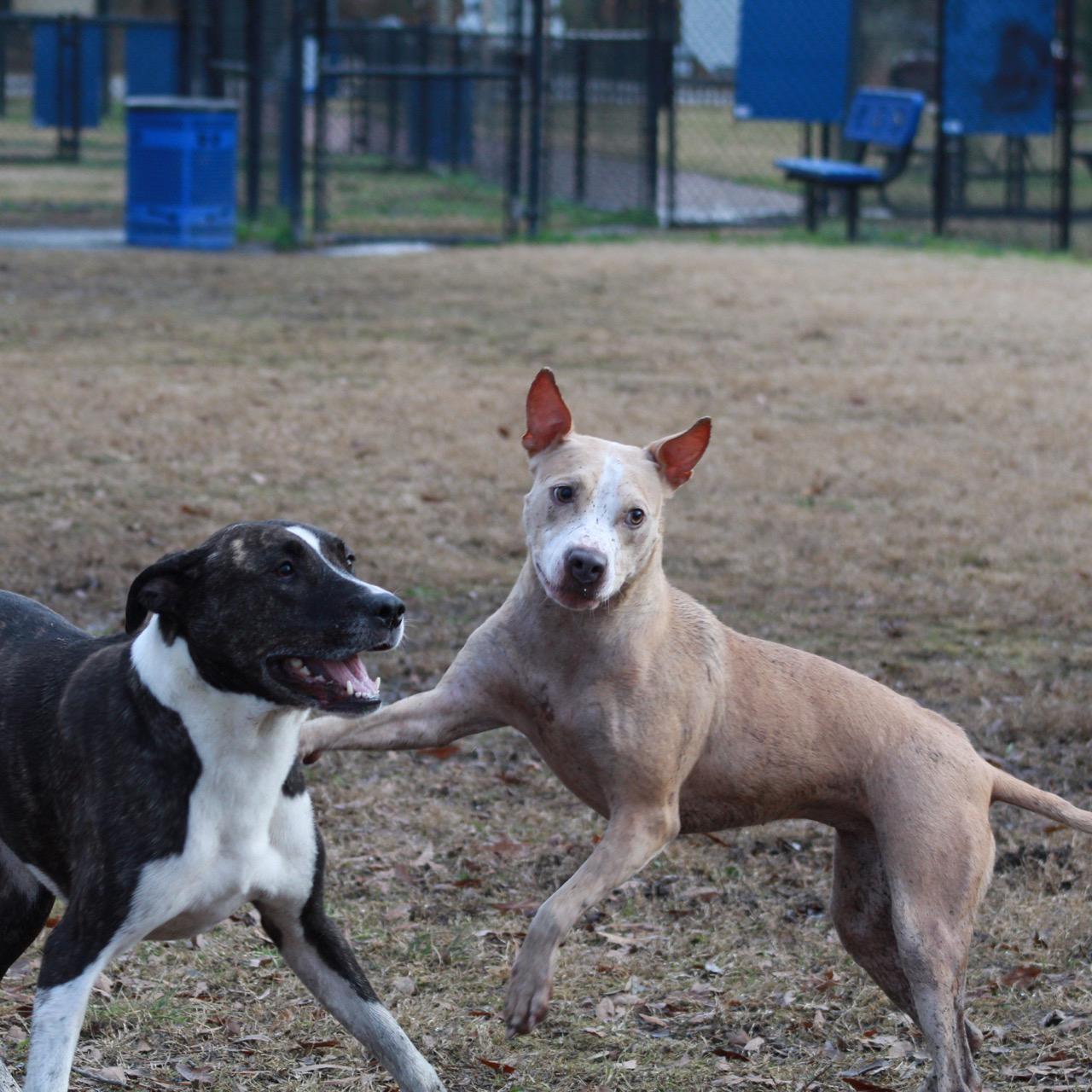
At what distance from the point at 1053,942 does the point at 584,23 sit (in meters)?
25.5

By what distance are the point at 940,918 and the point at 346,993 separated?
1329mm

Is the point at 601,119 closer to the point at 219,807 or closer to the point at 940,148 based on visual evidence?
the point at 940,148

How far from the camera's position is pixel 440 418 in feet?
32.9

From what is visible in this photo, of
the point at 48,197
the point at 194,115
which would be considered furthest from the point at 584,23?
the point at 194,115

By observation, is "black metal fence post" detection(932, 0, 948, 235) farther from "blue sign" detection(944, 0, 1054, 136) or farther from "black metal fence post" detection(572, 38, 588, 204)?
"black metal fence post" detection(572, 38, 588, 204)

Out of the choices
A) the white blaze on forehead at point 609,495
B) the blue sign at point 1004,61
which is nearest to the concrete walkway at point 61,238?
the blue sign at point 1004,61

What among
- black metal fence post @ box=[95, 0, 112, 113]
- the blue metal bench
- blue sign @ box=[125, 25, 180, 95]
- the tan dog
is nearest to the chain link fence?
the blue metal bench

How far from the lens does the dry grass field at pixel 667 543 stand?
4312 mm

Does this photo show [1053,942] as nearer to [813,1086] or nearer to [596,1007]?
[813,1086]

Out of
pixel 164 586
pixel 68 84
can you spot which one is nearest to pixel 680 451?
pixel 164 586

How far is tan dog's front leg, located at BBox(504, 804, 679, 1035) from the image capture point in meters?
3.57

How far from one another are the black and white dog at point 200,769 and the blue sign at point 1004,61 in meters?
15.9

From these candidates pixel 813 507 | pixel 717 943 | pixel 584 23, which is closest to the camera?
pixel 717 943

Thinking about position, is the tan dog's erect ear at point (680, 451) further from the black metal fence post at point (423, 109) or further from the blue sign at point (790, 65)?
the black metal fence post at point (423, 109)
